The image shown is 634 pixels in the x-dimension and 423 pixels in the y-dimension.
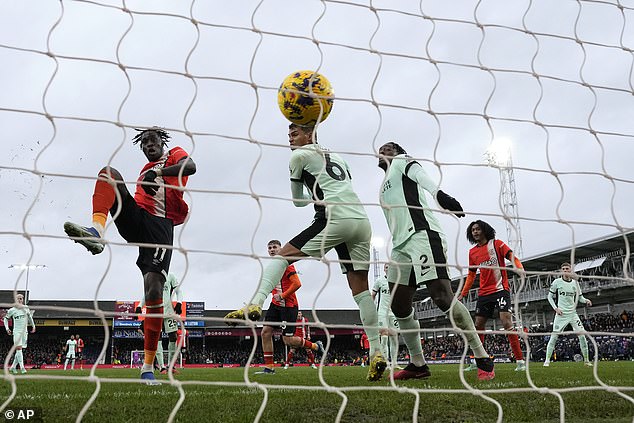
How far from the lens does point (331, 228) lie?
4266mm

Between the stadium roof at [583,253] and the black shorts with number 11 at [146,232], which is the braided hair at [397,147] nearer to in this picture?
the black shorts with number 11 at [146,232]

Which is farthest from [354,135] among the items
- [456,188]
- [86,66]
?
[86,66]

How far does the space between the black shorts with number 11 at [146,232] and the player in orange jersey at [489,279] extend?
15.0 ft

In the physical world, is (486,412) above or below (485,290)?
below

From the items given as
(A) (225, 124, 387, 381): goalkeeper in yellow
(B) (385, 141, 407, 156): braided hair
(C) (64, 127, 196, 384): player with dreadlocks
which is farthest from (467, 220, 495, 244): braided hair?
(C) (64, 127, 196, 384): player with dreadlocks

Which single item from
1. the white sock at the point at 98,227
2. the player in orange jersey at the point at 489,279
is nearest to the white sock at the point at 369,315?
the white sock at the point at 98,227

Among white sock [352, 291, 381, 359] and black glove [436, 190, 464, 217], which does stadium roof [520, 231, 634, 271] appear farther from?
black glove [436, 190, 464, 217]

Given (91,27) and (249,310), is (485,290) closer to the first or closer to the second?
(249,310)

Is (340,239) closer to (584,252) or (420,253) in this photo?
(420,253)

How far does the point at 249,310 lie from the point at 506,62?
221cm

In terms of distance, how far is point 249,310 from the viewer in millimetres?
3596

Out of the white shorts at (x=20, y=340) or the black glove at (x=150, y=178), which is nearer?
the white shorts at (x=20, y=340)

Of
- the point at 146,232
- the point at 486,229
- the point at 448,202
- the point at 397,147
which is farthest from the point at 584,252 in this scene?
the point at 146,232

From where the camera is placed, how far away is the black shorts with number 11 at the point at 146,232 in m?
4.47
